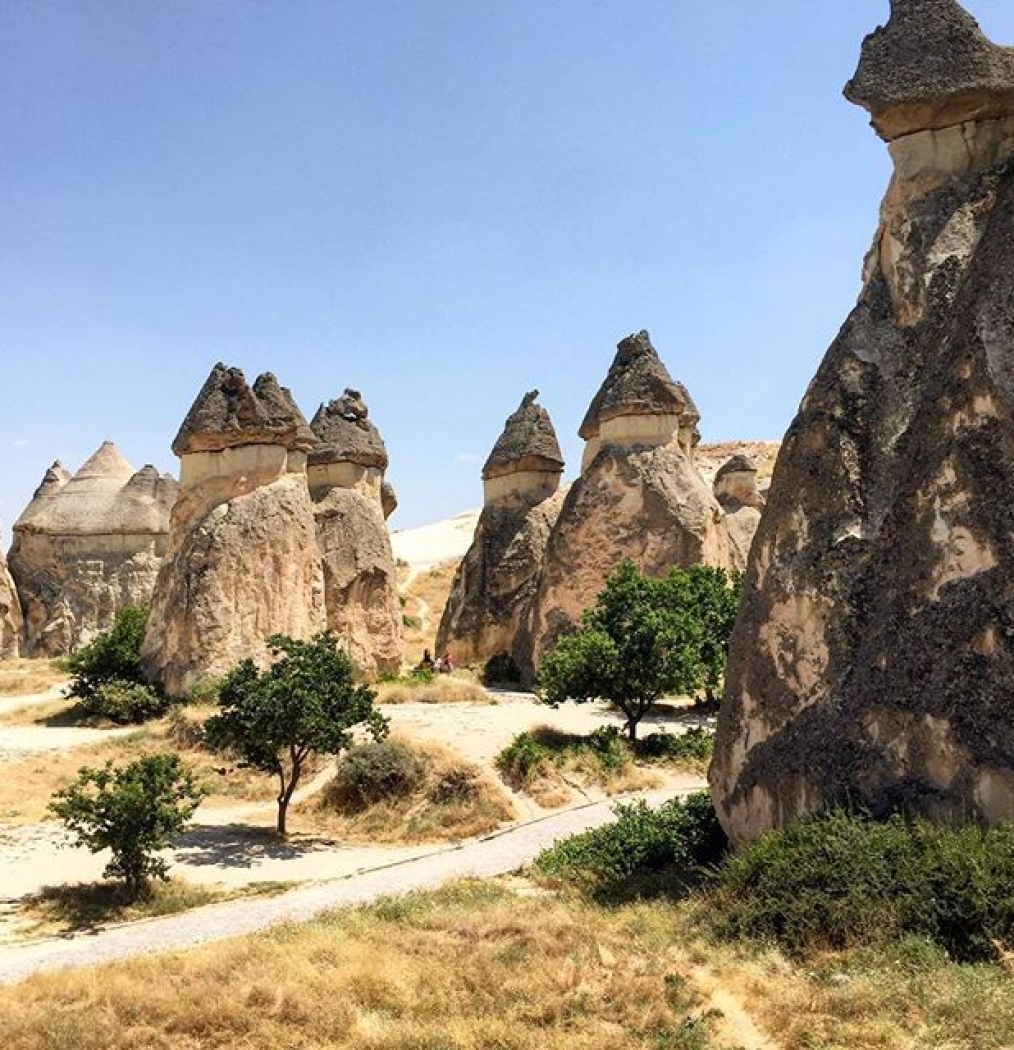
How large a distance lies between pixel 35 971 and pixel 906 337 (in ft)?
24.2

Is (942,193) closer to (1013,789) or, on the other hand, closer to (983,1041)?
(1013,789)

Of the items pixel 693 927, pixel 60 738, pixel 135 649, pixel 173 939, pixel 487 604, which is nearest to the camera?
pixel 693 927

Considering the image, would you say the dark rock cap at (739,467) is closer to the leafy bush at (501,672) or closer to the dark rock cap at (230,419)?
the leafy bush at (501,672)

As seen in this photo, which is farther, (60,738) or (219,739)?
(60,738)

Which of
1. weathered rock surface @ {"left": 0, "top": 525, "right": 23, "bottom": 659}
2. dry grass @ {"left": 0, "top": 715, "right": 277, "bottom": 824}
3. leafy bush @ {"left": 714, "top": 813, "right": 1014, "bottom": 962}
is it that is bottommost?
dry grass @ {"left": 0, "top": 715, "right": 277, "bottom": 824}

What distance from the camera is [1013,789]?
585cm

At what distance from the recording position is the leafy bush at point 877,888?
17.5 feet

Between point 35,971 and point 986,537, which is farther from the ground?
point 986,537

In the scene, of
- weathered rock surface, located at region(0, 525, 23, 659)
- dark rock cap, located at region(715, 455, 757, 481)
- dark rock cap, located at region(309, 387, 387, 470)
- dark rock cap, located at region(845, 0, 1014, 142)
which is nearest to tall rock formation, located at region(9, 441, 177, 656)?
weathered rock surface, located at region(0, 525, 23, 659)

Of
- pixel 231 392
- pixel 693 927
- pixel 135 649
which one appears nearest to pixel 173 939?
pixel 693 927

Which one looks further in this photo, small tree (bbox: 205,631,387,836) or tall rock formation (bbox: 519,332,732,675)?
tall rock formation (bbox: 519,332,732,675)

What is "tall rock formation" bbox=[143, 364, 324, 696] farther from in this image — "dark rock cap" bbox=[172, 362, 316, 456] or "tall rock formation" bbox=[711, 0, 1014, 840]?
"tall rock formation" bbox=[711, 0, 1014, 840]

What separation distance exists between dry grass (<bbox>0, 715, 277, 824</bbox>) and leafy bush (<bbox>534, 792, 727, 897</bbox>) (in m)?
5.06

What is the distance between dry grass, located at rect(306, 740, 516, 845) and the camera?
38.5ft
